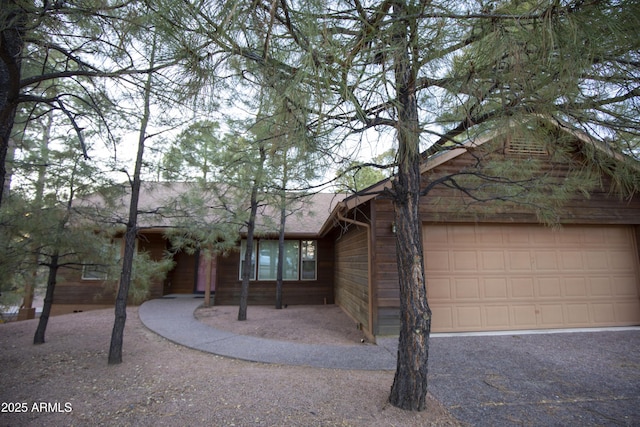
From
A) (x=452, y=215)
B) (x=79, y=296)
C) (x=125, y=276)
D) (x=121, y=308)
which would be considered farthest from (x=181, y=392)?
(x=79, y=296)

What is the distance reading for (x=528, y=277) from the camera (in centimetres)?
626

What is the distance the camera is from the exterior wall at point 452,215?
5621mm

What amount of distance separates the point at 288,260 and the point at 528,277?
7.34 meters

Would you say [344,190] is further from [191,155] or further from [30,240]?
[30,240]

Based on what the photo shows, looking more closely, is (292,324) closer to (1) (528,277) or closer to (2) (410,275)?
(2) (410,275)

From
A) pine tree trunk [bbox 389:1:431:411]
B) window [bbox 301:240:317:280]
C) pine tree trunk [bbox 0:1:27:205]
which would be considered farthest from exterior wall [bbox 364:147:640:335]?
window [bbox 301:240:317:280]

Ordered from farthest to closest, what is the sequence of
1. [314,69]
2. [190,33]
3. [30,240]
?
[30,240] < [190,33] < [314,69]

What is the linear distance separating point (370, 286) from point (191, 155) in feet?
13.6

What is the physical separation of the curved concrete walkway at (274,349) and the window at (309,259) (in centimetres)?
455

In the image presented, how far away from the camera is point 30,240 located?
5.14 metres

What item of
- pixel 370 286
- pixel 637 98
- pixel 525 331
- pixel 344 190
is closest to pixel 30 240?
pixel 344 190

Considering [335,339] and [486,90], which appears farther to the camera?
[335,339]

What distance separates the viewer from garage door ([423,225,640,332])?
6047 millimetres

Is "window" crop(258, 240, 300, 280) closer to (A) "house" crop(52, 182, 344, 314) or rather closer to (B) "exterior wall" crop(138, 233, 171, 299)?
(A) "house" crop(52, 182, 344, 314)
